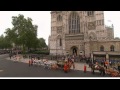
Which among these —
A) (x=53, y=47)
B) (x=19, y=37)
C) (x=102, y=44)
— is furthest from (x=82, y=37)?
(x=19, y=37)

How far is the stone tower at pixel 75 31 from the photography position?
125ft

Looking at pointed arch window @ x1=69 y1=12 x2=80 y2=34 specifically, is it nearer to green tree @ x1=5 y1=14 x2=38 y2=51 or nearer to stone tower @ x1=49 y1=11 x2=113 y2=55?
stone tower @ x1=49 y1=11 x2=113 y2=55

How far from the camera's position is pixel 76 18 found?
141 ft

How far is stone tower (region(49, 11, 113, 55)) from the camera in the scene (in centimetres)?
3812

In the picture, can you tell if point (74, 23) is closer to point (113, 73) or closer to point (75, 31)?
point (75, 31)

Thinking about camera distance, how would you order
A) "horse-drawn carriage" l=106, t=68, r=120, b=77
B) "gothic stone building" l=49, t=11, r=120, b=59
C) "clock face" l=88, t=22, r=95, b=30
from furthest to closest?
"clock face" l=88, t=22, r=95, b=30 → "gothic stone building" l=49, t=11, r=120, b=59 → "horse-drawn carriage" l=106, t=68, r=120, b=77

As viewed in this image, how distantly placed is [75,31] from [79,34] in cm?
244

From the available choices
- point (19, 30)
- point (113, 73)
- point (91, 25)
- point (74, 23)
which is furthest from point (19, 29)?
point (113, 73)

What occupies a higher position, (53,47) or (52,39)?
(52,39)

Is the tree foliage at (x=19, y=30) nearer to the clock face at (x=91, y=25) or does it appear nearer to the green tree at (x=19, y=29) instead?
the green tree at (x=19, y=29)

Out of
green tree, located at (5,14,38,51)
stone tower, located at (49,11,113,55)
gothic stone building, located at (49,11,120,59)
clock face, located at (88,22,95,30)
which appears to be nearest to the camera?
gothic stone building, located at (49,11,120,59)

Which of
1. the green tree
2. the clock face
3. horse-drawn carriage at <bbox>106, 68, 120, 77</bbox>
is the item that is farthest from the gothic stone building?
horse-drawn carriage at <bbox>106, 68, 120, 77</bbox>

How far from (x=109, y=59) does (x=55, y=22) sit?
28.0 m
